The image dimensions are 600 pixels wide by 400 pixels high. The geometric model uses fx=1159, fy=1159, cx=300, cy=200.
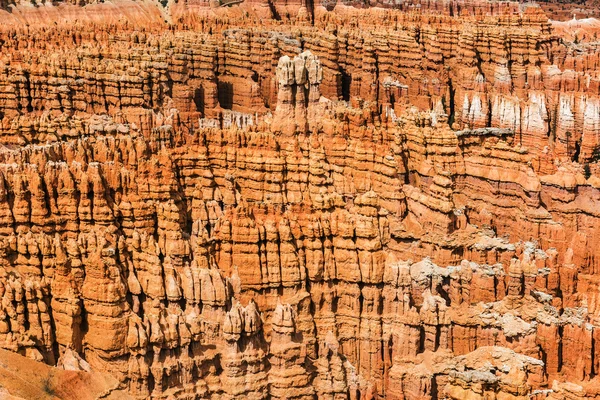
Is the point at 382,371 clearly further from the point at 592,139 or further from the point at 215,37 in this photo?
the point at 215,37

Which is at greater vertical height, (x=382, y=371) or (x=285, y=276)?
(x=285, y=276)

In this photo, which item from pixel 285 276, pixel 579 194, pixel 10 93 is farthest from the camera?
pixel 10 93

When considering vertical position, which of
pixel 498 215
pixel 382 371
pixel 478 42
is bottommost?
pixel 382 371

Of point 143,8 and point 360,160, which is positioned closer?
point 360,160

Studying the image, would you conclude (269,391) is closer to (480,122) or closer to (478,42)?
(480,122)

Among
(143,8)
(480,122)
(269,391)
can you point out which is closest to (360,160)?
(269,391)

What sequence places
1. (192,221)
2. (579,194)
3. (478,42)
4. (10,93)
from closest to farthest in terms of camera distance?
(192,221) → (579,194) → (10,93) → (478,42)
